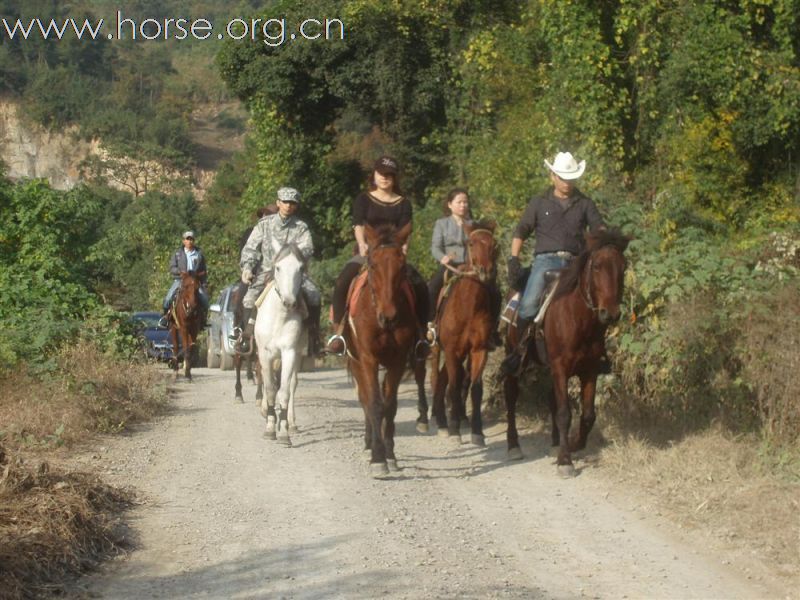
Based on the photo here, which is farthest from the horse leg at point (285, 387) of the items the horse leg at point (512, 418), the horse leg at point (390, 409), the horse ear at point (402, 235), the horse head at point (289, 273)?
the horse ear at point (402, 235)

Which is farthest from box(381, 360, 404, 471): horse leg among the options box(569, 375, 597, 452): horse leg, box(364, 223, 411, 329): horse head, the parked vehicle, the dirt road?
the parked vehicle

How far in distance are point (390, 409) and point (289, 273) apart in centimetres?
265

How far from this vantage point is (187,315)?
23031mm

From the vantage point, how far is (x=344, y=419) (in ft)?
52.4

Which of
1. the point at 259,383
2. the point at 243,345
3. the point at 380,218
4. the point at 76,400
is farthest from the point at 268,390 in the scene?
the point at 380,218

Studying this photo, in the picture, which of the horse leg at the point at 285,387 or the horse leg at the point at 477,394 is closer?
the horse leg at the point at 477,394

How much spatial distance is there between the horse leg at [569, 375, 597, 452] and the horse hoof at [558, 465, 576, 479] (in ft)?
1.68

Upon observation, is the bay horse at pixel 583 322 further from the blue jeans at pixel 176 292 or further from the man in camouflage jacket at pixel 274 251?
the blue jeans at pixel 176 292

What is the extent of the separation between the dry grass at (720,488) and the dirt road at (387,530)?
0.25m

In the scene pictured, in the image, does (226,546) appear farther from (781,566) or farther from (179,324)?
(179,324)

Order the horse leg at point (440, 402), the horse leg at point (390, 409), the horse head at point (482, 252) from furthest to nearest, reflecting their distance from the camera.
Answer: the horse leg at point (440, 402)
the horse head at point (482, 252)
the horse leg at point (390, 409)

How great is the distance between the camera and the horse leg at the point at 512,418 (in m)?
12.5

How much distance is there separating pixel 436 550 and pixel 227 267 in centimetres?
3651

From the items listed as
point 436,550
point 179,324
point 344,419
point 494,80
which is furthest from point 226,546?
point 494,80
